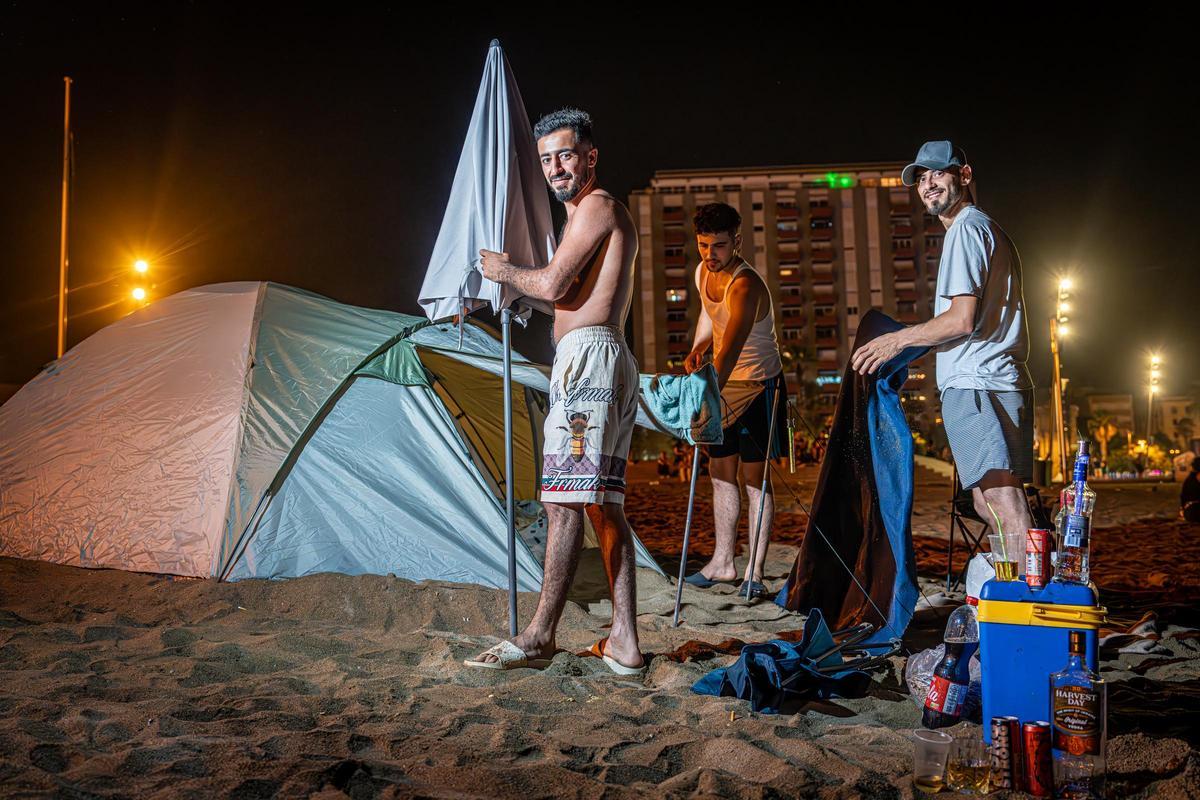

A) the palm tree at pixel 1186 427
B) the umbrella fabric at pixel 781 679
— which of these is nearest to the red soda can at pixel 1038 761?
the umbrella fabric at pixel 781 679

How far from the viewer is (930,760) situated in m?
2.03

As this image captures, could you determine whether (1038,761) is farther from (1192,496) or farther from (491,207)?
(1192,496)

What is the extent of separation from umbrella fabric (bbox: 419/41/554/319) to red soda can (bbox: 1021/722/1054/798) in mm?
2289

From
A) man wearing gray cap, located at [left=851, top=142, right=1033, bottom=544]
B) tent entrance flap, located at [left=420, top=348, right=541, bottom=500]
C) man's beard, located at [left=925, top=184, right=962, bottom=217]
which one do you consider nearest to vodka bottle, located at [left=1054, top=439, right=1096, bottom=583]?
man wearing gray cap, located at [left=851, top=142, right=1033, bottom=544]

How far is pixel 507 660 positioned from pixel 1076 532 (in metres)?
1.83

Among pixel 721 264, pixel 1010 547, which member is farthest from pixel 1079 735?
pixel 721 264

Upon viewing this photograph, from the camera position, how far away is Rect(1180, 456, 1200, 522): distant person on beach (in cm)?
916

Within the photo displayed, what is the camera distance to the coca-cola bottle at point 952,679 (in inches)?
95.4

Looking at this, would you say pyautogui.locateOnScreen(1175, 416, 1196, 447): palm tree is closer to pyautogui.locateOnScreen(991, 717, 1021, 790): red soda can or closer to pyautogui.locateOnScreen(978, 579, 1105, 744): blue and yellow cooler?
pyautogui.locateOnScreen(978, 579, 1105, 744): blue and yellow cooler

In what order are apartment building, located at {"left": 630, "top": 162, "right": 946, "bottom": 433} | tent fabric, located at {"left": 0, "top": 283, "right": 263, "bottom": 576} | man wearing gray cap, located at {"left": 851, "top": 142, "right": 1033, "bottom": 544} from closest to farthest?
man wearing gray cap, located at {"left": 851, "top": 142, "right": 1033, "bottom": 544}, tent fabric, located at {"left": 0, "top": 283, "right": 263, "bottom": 576}, apartment building, located at {"left": 630, "top": 162, "right": 946, "bottom": 433}

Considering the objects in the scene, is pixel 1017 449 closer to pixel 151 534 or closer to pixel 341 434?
pixel 341 434

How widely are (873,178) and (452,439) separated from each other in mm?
86015

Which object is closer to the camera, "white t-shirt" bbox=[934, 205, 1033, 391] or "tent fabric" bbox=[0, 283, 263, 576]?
"white t-shirt" bbox=[934, 205, 1033, 391]

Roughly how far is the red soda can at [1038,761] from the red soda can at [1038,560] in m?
0.36
